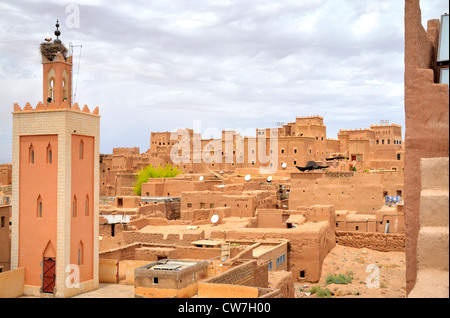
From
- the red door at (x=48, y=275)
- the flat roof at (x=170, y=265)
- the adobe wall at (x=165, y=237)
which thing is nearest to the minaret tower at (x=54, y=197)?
the red door at (x=48, y=275)

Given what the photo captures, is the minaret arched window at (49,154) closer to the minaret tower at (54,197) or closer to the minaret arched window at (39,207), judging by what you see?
the minaret tower at (54,197)

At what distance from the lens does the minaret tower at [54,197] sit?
51.6ft

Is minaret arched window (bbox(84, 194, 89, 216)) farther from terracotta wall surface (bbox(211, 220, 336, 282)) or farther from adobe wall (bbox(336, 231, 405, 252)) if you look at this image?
adobe wall (bbox(336, 231, 405, 252))

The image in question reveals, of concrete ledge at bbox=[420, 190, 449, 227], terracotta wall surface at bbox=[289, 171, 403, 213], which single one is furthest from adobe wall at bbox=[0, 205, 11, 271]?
terracotta wall surface at bbox=[289, 171, 403, 213]

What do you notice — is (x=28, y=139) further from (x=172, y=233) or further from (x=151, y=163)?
(x=151, y=163)

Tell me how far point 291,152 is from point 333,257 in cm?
3106

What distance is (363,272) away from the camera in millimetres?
24516

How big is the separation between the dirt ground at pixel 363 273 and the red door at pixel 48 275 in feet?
33.2

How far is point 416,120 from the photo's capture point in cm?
1335

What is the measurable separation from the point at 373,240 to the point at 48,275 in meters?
19.0

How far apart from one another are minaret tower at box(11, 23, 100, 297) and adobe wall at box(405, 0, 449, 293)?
31.5 feet

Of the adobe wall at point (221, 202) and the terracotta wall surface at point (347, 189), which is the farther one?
the terracotta wall surface at point (347, 189)

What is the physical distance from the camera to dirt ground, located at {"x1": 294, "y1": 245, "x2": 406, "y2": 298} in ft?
67.9
